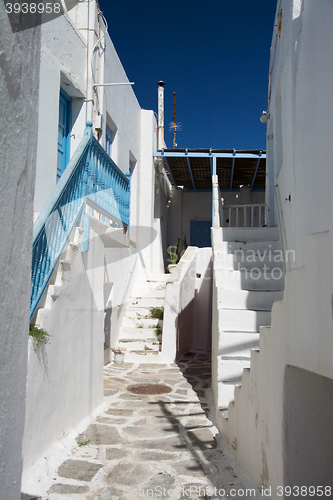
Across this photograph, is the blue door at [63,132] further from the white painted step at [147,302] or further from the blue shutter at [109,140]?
the white painted step at [147,302]

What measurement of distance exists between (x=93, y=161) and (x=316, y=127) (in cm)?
279

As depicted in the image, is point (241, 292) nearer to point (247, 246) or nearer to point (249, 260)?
point (249, 260)

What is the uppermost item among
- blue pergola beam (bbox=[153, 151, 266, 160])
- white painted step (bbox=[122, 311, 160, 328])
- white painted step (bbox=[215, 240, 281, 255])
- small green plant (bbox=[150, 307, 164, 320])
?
blue pergola beam (bbox=[153, 151, 266, 160])

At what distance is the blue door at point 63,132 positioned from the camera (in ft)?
24.4

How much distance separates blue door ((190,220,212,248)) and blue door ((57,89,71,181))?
9.70 m

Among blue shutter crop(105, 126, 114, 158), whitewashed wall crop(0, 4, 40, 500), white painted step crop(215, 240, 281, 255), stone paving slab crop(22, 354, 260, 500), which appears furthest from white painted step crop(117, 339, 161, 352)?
whitewashed wall crop(0, 4, 40, 500)

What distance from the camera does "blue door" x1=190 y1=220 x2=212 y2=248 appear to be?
54.7ft

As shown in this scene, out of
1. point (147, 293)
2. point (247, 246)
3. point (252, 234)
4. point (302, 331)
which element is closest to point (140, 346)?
point (147, 293)

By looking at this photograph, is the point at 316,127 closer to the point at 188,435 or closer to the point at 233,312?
the point at 233,312

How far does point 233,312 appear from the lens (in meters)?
5.57

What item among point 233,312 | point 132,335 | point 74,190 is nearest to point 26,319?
point 74,190

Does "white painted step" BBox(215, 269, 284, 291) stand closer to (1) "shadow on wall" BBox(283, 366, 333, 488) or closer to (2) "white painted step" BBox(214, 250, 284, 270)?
(2) "white painted step" BBox(214, 250, 284, 270)

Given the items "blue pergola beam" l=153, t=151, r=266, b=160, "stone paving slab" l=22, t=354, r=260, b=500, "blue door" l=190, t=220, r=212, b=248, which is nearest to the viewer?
"stone paving slab" l=22, t=354, r=260, b=500

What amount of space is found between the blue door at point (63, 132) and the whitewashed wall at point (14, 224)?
5732 mm
